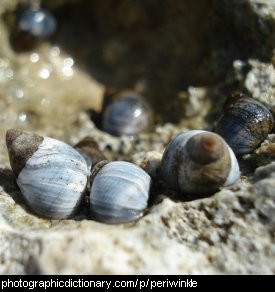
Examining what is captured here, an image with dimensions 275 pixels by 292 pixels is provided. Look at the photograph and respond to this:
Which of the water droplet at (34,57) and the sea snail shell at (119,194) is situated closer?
the sea snail shell at (119,194)

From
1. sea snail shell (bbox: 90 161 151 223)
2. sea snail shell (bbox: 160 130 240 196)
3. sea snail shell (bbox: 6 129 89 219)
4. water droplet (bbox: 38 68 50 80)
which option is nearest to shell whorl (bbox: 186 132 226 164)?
sea snail shell (bbox: 160 130 240 196)

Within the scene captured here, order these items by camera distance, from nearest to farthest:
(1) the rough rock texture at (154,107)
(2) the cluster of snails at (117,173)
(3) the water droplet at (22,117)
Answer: (1) the rough rock texture at (154,107) < (2) the cluster of snails at (117,173) < (3) the water droplet at (22,117)

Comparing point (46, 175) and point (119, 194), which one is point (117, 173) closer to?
point (119, 194)

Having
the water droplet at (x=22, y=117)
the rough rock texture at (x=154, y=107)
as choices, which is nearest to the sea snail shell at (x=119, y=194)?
the rough rock texture at (x=154, y=107)

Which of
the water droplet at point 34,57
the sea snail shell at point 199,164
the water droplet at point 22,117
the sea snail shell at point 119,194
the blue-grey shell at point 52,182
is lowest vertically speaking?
the water droplet at point 22,117

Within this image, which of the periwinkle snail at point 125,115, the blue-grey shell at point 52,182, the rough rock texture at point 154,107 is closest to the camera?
the rough rock texture at point 154,107

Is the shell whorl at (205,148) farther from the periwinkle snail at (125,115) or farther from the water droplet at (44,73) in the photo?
the water droplet at (44,73)

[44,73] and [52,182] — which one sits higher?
[52,182]

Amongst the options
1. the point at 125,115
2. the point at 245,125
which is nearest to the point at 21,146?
the point at 125,115
